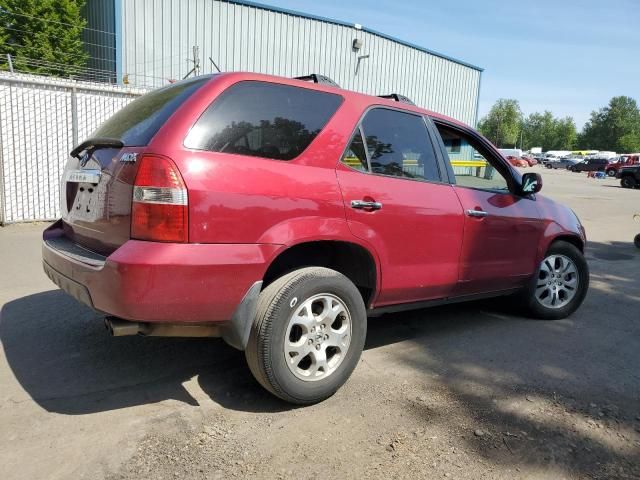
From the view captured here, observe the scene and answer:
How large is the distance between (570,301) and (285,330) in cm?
329

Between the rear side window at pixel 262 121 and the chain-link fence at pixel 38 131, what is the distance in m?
6.78

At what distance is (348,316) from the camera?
3.14m

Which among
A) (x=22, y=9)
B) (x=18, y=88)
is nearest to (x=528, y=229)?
(x=18, y=88)

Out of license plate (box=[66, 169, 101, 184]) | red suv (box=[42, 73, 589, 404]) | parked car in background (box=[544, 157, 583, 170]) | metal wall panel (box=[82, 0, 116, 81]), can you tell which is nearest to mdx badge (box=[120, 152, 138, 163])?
red suv (box=[42, 73, 589, 404])

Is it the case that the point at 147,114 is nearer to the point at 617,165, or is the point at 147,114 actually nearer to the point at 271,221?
the point at 271,221

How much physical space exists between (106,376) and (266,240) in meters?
1.51

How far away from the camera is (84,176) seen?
3033mm

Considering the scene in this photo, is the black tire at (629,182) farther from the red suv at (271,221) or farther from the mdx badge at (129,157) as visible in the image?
the mdx badge at (129,157)

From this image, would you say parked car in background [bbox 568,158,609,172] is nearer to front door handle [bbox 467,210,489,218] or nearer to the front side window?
the front side window

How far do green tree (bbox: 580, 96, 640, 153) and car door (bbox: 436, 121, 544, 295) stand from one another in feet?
406

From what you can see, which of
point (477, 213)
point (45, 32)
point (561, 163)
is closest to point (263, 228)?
point (477, 213)

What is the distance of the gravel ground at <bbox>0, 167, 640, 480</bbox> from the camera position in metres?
2.50

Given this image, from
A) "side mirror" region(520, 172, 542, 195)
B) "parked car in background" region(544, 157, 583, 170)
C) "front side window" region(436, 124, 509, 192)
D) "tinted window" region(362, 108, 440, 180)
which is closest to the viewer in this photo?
"tinted window" region(362, 108, 440, 180)

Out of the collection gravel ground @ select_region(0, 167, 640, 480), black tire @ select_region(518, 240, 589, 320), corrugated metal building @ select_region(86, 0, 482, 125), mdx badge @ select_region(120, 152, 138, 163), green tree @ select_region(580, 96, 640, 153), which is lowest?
gravel ground @ select_region(0, 167, 640, 480)
